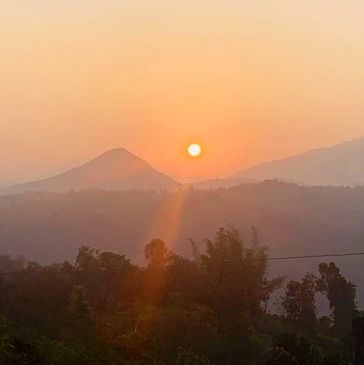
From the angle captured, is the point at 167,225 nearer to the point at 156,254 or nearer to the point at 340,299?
the point at 340,299

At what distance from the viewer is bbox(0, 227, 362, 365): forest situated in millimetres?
24828

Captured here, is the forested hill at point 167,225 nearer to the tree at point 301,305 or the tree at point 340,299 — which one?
the tree at point 340,299

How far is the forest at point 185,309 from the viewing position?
81.5 ft

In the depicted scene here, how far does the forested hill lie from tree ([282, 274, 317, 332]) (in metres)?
76.6

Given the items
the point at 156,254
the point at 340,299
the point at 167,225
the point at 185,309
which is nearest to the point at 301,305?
the point at 340,299

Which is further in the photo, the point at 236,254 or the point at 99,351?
the point at 236,254

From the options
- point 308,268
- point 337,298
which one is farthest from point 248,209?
point 337,298

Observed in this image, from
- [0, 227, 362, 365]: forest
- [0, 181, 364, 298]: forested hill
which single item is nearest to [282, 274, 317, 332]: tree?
[0, 227, 362, 365]: forest

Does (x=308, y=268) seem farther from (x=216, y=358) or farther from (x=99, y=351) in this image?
(x=99, y=351)

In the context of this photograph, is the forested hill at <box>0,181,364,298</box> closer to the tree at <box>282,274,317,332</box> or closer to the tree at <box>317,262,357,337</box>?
the tree at <box>317,262,357,337</box>

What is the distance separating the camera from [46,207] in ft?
627

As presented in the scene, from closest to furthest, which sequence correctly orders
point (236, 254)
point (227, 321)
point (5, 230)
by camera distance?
point (227, 321) < point (236, 254) < point (5, 230)

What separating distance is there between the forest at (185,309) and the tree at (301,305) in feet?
0.21

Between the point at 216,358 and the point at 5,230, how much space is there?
13590 centimetres
